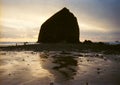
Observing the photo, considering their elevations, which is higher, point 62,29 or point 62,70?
point 62,29

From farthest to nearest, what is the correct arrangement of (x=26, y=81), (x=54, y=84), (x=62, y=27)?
1. (x=62, y=27)
2. (x=26, y=81)
3. (x=54, y=84)

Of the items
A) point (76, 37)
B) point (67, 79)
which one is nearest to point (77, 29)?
point (76, 37)

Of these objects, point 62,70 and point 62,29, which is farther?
point 62,29

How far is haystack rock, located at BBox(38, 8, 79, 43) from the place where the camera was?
54.3 m

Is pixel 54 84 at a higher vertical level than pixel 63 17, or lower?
lower

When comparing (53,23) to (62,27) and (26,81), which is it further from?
(26,81)

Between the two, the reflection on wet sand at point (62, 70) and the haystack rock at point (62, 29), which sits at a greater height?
the haystack rock at point (62, 29)

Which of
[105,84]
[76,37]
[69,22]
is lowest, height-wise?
[105,84]

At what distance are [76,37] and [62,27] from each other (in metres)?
4.21

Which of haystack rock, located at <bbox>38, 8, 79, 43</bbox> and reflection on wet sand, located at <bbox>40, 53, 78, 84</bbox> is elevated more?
haystack rock, located at <bbox>38, 8, 79, 43</bbox>

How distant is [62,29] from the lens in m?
54.7

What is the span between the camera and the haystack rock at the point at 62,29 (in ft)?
178

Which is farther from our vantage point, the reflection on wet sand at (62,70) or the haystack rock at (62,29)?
the haystack rock at (62,29)

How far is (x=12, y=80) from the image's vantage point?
1049cm
